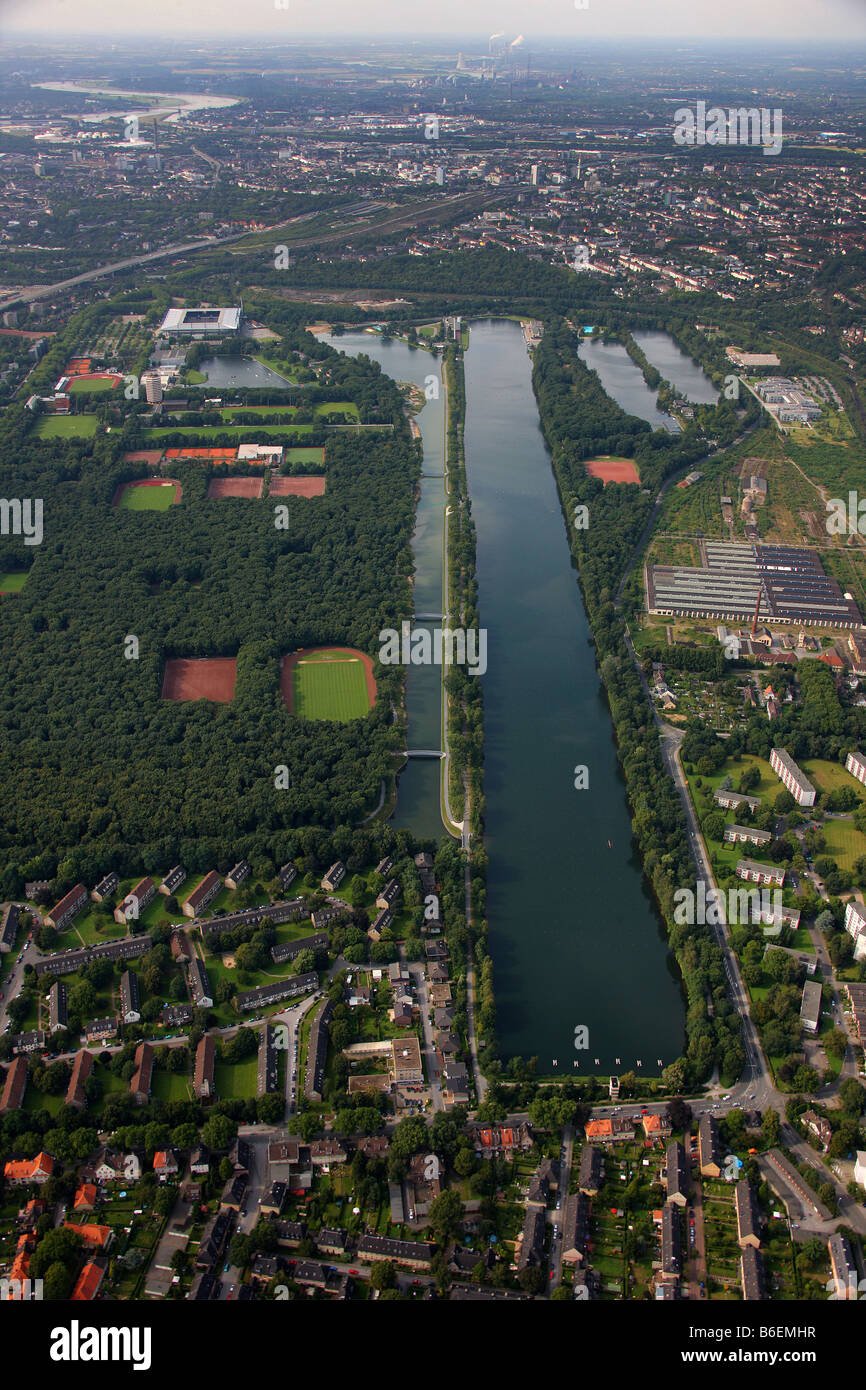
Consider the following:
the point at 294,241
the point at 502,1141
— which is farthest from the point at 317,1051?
the point at 294,241

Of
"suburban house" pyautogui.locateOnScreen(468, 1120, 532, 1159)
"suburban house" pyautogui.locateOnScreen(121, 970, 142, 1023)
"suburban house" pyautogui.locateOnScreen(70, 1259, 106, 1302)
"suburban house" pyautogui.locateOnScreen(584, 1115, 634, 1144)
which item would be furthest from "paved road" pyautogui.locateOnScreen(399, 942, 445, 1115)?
"suburban house" pyautogui.locateOnScreen(70, 1259, 106, 1302)

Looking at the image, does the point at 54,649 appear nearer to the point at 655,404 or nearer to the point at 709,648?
the point at 709,648

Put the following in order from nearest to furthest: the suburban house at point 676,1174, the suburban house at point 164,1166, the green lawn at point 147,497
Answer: the suburban house at point 676,1174 → the suburban house at point 164,1166 → the green lawn at point 147,497

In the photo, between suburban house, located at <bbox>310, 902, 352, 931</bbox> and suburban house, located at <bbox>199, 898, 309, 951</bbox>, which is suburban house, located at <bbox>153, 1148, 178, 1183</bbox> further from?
suburban house, located at <bbox>310, 902, 352, 931</bbox>

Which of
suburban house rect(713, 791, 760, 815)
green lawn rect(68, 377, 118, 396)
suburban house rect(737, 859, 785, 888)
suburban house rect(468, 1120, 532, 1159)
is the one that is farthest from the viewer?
green lawn rect(68, 377, 118, 396)

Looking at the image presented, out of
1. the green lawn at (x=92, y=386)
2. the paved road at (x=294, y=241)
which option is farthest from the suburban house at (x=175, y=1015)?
the paved road at (x=294, y=241)

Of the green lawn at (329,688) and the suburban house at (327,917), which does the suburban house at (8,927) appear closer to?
the suburban house at (327,917)
